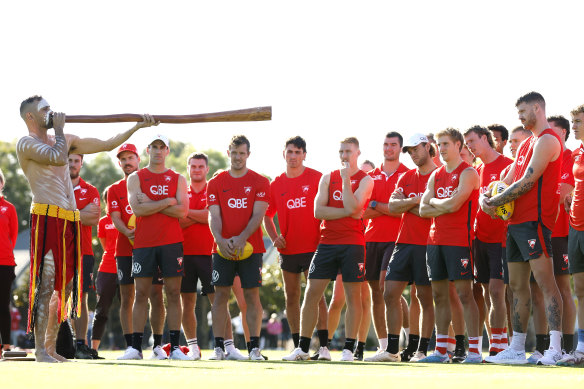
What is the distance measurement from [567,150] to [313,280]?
3577mm

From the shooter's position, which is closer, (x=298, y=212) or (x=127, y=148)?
(x=298, y=212)

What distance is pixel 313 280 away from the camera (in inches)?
448

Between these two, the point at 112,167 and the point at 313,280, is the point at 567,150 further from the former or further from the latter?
the point at 112,167

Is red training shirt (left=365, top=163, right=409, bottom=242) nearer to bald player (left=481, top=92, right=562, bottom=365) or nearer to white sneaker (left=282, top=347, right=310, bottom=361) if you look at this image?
white sneaker (left=282, top=347, right=310, bottom=361)

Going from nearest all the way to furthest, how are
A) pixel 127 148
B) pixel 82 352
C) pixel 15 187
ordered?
pixel 82 352
pixel 127 148
pixel 15 187

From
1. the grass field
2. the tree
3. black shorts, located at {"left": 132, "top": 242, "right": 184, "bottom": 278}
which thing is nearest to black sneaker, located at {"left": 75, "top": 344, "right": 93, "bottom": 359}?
black shorts, located at {"left": 132, "top": 242, "right": 184, "bottom": 278}

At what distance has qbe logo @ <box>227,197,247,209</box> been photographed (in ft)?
39.3

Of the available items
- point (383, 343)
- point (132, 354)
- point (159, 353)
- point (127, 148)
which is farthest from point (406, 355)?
point (127, 148)

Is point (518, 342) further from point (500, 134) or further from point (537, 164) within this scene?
point (500, 134)

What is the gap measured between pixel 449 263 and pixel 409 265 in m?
0.95

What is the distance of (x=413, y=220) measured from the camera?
1138cm

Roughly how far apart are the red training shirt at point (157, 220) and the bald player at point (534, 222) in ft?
14.2

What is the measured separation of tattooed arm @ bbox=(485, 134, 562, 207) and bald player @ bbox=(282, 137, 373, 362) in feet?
8.09

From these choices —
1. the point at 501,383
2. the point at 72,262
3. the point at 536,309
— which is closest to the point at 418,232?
the point at 536,309
